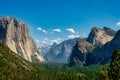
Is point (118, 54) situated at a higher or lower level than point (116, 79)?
higher

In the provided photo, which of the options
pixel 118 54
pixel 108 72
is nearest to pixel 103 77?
pixel 108 72

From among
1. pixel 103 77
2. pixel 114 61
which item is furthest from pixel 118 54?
pixel 103 77

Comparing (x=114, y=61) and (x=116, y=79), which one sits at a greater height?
(x=114, y=61)

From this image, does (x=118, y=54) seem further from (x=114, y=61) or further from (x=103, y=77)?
(x=103, y=77)

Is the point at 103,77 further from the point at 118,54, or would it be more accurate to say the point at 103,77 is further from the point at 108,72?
the point at 118,54

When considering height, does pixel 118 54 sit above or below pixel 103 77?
above
